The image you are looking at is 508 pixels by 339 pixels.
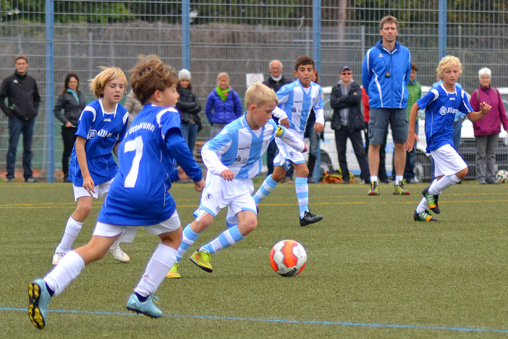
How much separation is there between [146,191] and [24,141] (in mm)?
12262

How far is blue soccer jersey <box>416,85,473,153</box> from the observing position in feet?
31.9

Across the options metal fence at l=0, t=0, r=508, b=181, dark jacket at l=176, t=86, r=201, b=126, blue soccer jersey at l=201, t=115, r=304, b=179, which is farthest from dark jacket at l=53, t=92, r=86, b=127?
blue soccer jersey at l=201, t=115, r=304, b=179

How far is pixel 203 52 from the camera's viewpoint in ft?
57.2

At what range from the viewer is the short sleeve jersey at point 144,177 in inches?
182

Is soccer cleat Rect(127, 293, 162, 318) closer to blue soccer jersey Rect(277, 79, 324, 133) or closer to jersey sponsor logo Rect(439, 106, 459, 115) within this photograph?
jersey sponsor logo Rect(439, 106, 459, 115)

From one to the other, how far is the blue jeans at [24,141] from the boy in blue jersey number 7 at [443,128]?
854 cm

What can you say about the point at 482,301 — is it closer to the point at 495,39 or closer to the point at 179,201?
the point at 179,201

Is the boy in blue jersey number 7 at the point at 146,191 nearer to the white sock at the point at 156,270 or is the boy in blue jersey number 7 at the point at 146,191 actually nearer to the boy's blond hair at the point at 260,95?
the white sock at the point at 156,270

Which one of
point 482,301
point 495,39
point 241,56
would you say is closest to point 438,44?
point 495,39

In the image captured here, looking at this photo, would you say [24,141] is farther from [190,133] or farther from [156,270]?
[156,270]

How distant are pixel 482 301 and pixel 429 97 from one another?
16.1ft

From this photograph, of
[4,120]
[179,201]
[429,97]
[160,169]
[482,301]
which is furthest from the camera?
[4,120]

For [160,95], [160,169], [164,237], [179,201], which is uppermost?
[160,95]

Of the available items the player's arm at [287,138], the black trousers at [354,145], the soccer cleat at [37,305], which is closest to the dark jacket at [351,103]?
the black trousers at [354,145]
